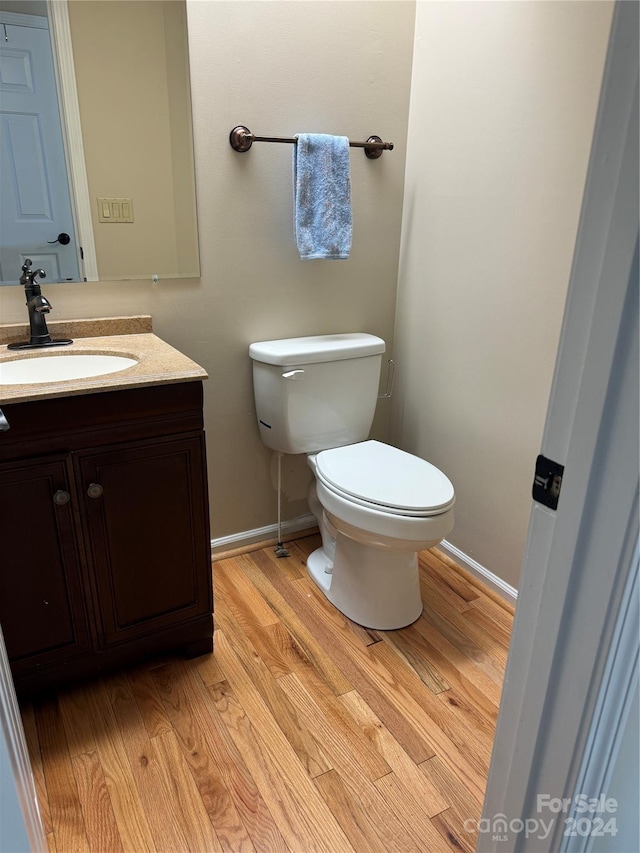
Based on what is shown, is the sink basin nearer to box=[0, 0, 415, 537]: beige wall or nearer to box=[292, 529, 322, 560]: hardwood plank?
box=[0, 0, 415, 537]: beige wall

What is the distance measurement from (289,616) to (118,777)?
0.68 meters

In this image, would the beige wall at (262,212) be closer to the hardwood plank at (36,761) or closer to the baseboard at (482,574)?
the baseboard at (482,574)

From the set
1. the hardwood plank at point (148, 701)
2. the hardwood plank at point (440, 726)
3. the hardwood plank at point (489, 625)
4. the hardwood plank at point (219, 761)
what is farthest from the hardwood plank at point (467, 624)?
the hardwood plank at point (148, 701)

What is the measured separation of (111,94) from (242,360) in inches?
33.6

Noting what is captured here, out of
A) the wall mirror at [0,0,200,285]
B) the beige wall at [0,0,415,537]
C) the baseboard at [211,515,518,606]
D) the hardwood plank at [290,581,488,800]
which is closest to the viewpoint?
the hardwood plank at [290,581,488,800]

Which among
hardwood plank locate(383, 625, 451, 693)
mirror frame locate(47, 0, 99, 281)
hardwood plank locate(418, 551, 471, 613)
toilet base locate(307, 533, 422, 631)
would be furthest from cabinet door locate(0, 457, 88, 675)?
hardwood plank locate(418, 551, 471, 613)

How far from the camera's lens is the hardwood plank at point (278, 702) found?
1372 mm

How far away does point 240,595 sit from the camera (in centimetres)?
196

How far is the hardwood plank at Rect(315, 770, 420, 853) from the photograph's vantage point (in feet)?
3.91

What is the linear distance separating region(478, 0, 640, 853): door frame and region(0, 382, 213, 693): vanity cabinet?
94 cm

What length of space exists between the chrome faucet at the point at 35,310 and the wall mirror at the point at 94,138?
5 cm

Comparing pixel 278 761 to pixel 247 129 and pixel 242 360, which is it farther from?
pixel 247 129

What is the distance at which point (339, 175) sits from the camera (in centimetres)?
184

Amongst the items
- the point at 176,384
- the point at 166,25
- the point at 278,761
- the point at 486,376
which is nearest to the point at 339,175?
the point at 166,25
